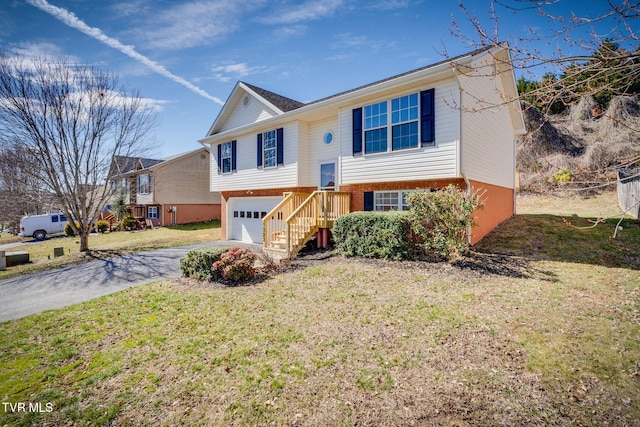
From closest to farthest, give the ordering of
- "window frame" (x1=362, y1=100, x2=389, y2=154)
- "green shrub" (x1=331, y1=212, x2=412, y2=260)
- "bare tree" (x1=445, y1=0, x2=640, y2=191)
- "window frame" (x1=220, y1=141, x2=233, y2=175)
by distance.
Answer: "bare tree" (x1=445, y1=0, x2=640, y2=191) → "green shrub" (x1=331, y1=212, x2=412, y2=260) → "window frame" (x1=362, y1=100, x2=389, y2=154) → "window frame" (x1=220, y1=141, x2=233, y2=175)

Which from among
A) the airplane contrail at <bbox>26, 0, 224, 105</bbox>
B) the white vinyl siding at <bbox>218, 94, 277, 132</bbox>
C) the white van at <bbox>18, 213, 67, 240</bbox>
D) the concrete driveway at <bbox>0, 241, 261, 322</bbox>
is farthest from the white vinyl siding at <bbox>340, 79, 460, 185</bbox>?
the white van at <bbox>18, 213, 67, 240</bbox>

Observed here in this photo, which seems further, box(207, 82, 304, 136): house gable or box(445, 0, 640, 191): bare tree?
box(207, 82, 304, 136): house gable

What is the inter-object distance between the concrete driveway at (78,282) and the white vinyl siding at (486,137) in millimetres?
10762

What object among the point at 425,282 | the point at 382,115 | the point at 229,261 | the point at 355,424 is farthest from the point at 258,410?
the point at 382,115

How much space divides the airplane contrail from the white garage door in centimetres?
614

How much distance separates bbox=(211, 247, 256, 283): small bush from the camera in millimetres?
8273

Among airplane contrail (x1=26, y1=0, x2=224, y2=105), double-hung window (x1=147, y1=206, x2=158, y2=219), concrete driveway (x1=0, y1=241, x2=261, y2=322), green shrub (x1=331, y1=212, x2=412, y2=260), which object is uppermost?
airplane contrail (x1=26, y1=0, x2=224, y2=105)

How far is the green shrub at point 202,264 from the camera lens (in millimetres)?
8695

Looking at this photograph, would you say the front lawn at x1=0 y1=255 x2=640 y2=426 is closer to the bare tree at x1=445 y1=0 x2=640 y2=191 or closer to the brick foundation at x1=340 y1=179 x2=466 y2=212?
the bare tree at x1=445 y1=0 x2=640 y2=191

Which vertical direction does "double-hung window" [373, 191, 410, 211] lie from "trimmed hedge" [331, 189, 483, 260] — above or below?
above

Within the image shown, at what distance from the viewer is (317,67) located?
1170cm

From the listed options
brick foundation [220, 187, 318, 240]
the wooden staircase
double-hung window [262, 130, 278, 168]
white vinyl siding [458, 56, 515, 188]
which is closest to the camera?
white vinyl siding [458, 56, 515, 188]

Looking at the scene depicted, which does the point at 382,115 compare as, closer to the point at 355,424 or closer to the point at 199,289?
the point at 199,289

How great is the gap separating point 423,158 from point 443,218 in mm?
2335
